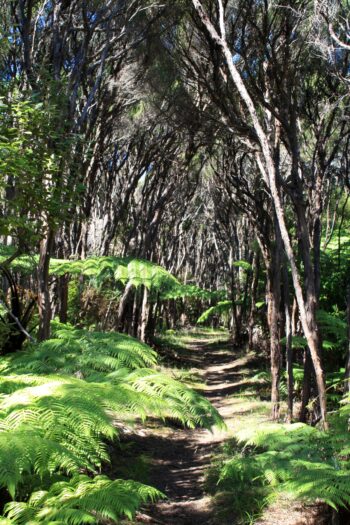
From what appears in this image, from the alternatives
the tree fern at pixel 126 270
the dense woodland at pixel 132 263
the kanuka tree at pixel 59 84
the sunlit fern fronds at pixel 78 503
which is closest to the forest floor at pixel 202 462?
the dense woodland at pixel 132 263

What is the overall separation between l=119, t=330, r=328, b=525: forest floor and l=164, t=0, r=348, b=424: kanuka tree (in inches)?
37.8

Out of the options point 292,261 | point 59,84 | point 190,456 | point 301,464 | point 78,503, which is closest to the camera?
point 78,503

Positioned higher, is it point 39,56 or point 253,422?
point 39,56

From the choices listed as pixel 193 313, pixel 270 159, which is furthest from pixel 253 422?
pixel 193 313

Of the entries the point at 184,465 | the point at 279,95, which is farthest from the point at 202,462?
the point at 279,95

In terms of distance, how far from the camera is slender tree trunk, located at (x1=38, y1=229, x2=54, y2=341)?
4.51 m

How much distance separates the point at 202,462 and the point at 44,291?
282cm

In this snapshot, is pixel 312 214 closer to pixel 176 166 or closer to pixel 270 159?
pixel 270 159

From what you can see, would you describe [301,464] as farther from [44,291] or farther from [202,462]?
[202,462]

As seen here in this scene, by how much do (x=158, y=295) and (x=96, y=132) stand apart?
170 inches

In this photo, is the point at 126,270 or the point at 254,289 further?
the point at 254,289

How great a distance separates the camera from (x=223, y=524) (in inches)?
161

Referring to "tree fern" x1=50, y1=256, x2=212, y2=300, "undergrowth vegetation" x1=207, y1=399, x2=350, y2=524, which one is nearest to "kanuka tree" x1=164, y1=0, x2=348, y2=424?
"undergrowth vegetation" x1=207, y1=399, x2=350, y2=524

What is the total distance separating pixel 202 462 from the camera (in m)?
5.69
